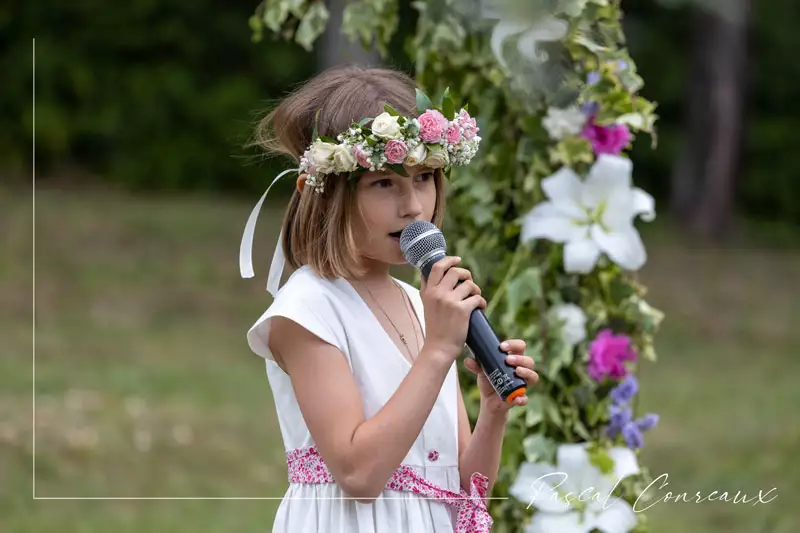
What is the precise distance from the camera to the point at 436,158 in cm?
221

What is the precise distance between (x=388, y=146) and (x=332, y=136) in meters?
0.16

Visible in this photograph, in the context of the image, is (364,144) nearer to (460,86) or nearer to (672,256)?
(460,86)

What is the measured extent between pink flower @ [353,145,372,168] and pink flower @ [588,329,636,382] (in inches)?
50.7

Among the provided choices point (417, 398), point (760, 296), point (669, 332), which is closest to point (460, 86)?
point (417, 398)

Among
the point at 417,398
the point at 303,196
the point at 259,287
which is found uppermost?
the point at 303,196

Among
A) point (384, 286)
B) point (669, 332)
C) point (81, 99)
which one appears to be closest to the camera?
point (384, 286)

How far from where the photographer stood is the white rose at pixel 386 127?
7.02 ft

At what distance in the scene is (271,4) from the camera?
370 cm

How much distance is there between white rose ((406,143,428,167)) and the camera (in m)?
2.16

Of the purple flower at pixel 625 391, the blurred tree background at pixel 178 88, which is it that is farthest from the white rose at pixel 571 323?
the blurred tree background at pixel 178 88

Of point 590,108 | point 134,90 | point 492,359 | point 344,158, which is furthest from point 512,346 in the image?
point 134,90

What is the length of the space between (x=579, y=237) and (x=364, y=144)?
1181mm

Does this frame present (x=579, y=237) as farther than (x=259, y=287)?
No

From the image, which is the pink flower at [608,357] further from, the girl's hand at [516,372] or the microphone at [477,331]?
the microphone at [477,331]
